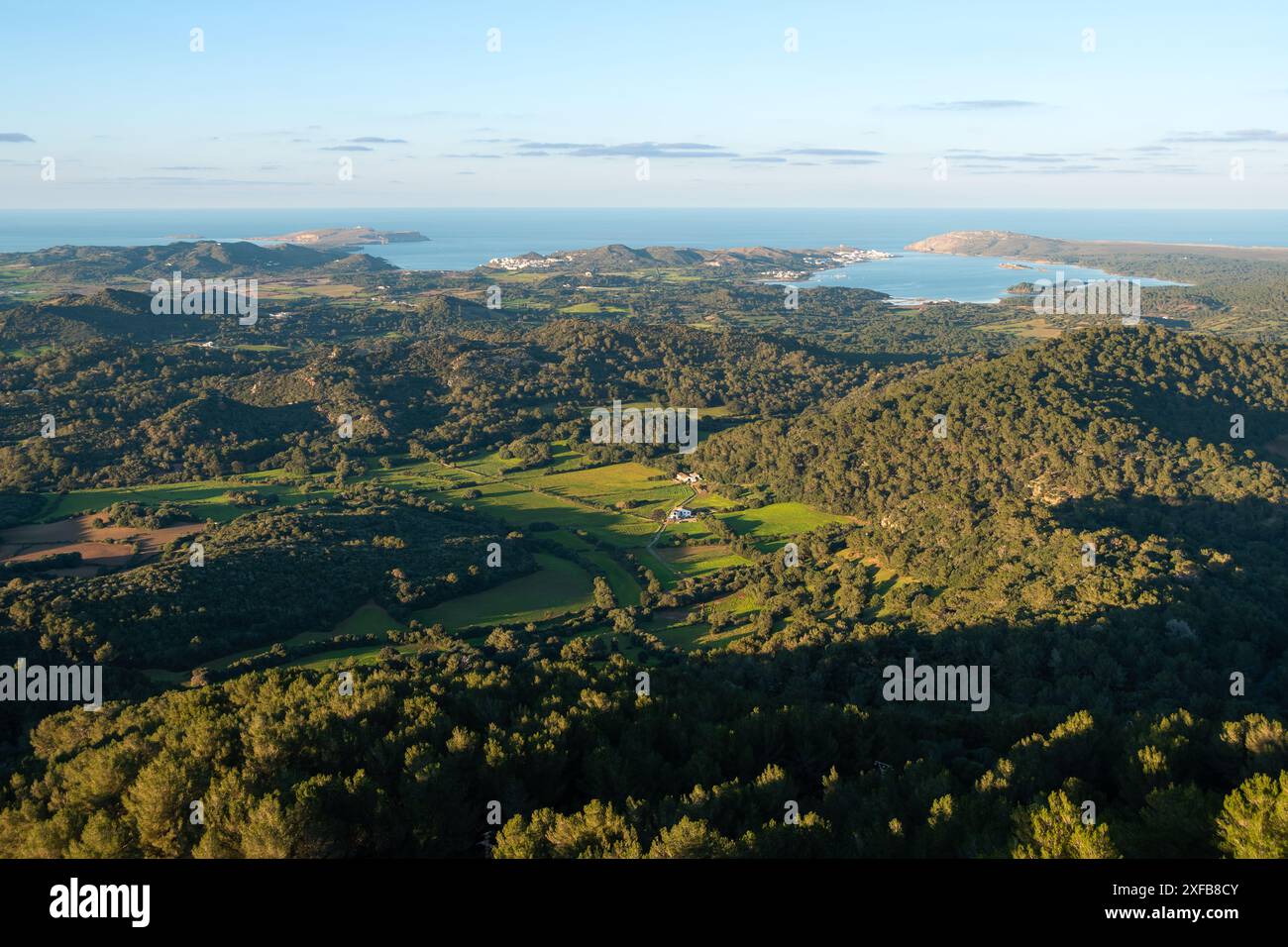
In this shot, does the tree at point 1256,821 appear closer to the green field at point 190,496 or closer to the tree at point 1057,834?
the tree at point 1057,834

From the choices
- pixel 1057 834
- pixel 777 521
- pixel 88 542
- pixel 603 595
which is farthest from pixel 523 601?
pixel 1057 834

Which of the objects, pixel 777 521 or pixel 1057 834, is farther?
pixel 777 521

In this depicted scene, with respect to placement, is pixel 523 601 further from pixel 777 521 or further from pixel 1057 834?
pixel 1057 834

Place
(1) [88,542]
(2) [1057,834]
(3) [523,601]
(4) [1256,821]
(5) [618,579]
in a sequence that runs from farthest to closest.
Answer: (5) [618,579]
(1) [88,542]
(3) [523,601]
(2) [1057,834]
(4) [1256,821]

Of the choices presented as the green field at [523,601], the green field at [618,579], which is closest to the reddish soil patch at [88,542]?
the green field at [523,601]

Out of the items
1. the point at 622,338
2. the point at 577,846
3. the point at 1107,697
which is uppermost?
the point at 622,338
